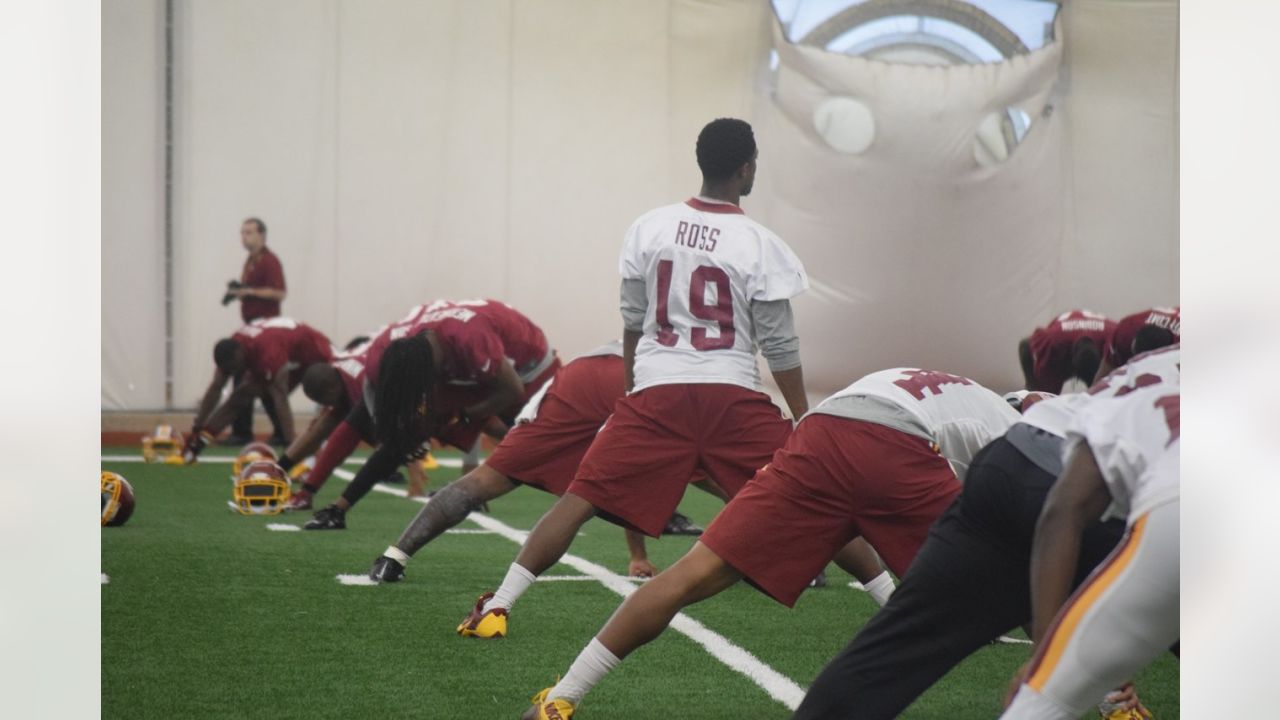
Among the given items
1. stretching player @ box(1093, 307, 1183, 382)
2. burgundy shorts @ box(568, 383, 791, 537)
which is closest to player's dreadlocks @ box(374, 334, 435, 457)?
burgundy shorts @ box(568, 383, 791, 537)

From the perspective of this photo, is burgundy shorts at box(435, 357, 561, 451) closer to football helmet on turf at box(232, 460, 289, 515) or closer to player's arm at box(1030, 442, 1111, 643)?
football helmet on turf at box(232, 460, 289, 515)

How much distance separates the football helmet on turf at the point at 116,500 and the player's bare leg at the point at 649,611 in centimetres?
420

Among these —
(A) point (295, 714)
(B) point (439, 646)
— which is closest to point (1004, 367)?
(B) point (439, 646)

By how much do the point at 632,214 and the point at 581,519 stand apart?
10.1 metres

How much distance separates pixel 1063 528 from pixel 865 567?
216cm

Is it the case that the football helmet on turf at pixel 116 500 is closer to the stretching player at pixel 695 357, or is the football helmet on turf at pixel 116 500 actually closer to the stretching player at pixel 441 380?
the stretching player at pixel 441 380

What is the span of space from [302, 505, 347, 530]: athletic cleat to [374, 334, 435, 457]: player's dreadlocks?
33.8 inches

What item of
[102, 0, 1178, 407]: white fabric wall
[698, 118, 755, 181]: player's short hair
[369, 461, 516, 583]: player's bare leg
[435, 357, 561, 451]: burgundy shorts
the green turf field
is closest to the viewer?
the green turf field

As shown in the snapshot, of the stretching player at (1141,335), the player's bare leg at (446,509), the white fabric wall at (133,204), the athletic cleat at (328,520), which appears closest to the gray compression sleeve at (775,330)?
the player's bare leg at (446,509)

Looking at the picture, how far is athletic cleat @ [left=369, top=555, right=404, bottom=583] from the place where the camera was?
544 cm

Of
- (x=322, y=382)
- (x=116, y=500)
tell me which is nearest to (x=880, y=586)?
(x=116, y=500)

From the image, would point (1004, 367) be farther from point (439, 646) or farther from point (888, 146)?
point (439, 646)

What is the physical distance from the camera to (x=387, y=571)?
5441 mm
